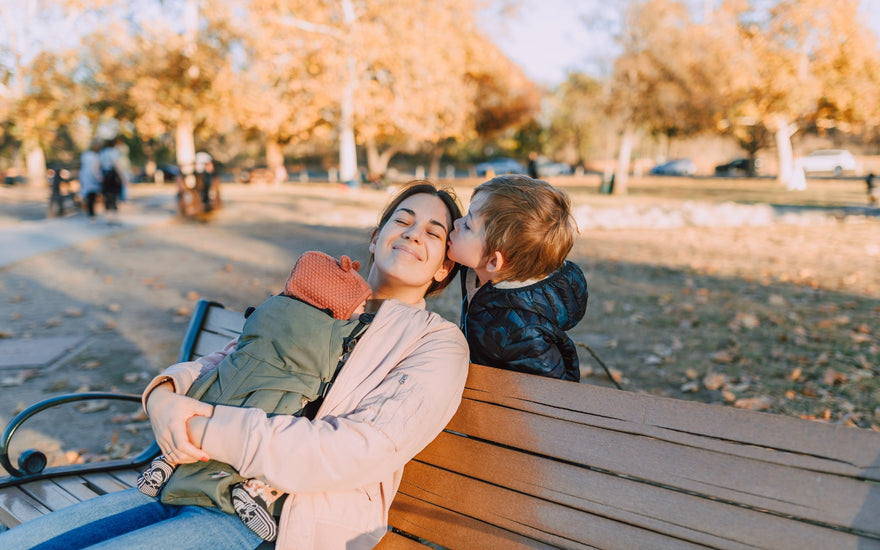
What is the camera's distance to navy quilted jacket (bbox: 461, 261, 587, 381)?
2193mm

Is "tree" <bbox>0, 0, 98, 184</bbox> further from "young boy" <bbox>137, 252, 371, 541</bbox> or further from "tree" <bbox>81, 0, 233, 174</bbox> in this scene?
"young boy" <bbox>137, 252, 371, 541</bbox>

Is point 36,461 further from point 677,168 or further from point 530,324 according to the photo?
point 677,168

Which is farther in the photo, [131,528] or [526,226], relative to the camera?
[526,226]

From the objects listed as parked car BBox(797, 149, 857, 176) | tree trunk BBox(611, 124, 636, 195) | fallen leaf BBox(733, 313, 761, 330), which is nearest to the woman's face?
fallen leaf BBox(733, 313, 761, 330)

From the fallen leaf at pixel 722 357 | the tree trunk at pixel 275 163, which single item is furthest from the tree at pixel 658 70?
the tree trunk at pixel 275 163

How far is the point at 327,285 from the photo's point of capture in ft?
6.99

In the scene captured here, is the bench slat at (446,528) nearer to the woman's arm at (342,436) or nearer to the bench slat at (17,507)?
the woman's arm at (342,436)

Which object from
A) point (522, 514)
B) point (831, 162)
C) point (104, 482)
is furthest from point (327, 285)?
point (831, 162)

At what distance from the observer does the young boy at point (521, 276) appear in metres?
2.21

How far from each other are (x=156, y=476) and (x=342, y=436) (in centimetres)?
70

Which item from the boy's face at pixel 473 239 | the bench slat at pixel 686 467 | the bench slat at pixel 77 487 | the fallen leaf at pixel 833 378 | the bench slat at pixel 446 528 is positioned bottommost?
the fallen leaf at pixel 833 378

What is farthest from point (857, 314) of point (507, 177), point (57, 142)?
point (57, 142)

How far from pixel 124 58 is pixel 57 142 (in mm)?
24259

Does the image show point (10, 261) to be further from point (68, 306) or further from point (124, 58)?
point (124, 58)
